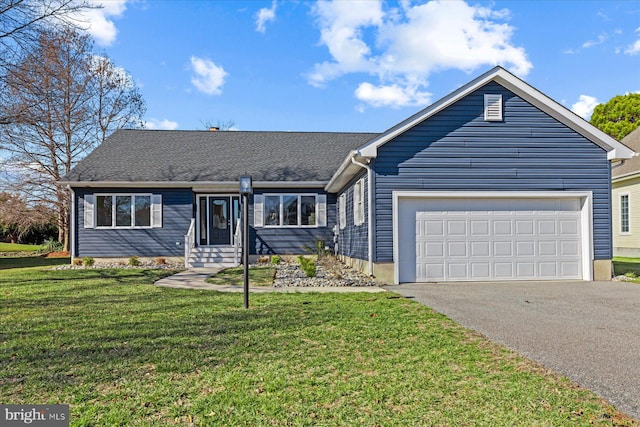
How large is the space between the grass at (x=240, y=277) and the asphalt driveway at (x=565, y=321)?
2.95 m

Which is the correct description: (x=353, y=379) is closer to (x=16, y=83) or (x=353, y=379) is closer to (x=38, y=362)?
(x=38, y=362)

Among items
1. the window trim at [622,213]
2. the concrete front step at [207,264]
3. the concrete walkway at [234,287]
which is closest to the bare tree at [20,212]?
the concrete front step at [207,264]

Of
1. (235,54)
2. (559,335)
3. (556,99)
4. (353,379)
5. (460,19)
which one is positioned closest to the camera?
(353,379)

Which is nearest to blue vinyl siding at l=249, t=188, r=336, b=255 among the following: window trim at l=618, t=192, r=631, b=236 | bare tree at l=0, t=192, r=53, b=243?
window trim at l=618, t=192, r=631, b=236

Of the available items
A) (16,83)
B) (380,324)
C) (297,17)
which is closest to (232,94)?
(297,17)

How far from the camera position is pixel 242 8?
13.2 m

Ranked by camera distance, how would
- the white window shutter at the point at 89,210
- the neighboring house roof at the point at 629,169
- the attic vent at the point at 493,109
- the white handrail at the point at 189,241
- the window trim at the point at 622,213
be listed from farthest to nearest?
1. the window trim at the point at 622,213
2. the neighboring house roof at the point at 629,169
3. the white window shutter at the point at 89,210
4. the white handrail at the point at 189,241
5. the attic vent at the point at 493,109

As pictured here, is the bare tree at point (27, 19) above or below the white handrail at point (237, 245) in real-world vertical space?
above

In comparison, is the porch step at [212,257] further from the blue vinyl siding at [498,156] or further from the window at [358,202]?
the blue vinyl siding at [498,156]

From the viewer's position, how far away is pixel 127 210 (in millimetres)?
15609

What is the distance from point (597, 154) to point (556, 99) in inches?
68.7

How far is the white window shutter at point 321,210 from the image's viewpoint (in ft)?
52.3

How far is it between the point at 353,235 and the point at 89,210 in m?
9.23

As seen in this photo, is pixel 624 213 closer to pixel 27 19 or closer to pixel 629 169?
pixel 629 169
